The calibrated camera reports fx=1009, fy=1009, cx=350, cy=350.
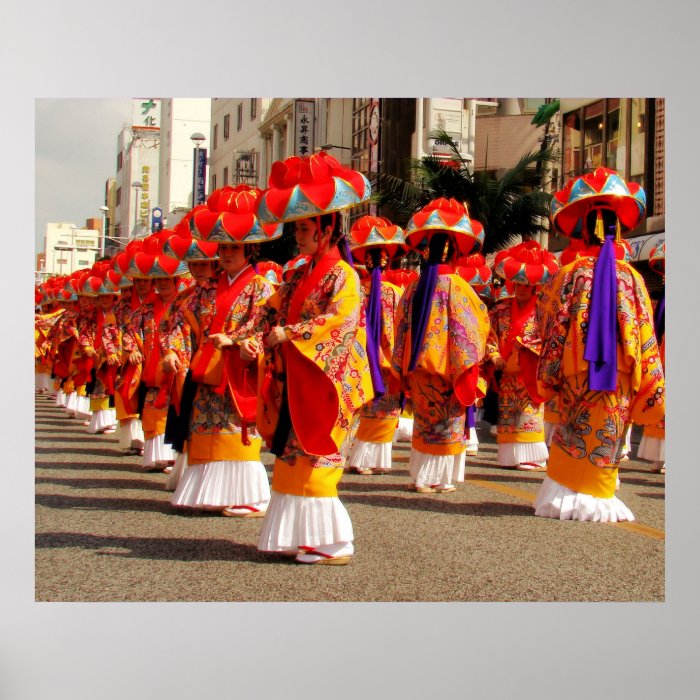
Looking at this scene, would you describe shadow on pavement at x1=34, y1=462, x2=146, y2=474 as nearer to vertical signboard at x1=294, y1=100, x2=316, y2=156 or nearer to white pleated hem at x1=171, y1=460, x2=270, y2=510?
white pleated hem at x1=171, y1=460, x2=270, y2=510

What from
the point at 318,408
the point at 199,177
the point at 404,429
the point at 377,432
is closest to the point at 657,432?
the point at 377,432

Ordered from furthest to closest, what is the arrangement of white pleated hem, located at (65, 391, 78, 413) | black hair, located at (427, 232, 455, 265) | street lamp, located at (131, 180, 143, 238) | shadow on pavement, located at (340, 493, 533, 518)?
street lamp, located at (131, 180, 143, 238) < white pleated hem, located at (65, 391, 78, 413) < black hair, located at (427, 232, 455, 265) < shadow on pavement, located at (340, 493, 533, 518)

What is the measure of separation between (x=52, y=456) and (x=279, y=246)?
4513mm

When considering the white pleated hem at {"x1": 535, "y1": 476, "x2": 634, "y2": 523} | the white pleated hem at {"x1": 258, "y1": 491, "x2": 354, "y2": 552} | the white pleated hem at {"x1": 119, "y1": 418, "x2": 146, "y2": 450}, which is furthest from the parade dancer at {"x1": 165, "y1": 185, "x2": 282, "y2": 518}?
the white pleated hem at {"x1": 119, "y1": 418, "x2": 146, "y2": 450}

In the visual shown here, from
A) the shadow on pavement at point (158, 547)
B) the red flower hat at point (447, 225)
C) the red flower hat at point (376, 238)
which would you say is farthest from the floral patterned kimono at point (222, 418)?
the red flower hat at point (376, 238)

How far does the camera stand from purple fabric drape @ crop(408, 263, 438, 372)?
6754 millimetres

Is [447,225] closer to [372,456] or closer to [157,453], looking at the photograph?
[372,456]

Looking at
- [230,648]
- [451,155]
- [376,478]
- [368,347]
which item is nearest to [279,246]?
[451,155]

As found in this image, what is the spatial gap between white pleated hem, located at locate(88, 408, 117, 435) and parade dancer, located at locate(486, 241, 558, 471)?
198 inches

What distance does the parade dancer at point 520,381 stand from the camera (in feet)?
27.5

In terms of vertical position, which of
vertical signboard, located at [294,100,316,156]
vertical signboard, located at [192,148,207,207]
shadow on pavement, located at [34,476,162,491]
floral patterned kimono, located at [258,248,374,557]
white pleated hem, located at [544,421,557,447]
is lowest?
shadow on pavement, located at [34,476,162,491]

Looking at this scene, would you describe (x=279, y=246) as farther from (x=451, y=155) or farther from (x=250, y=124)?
(x=451, y=155)

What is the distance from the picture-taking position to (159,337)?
22.5 ft
